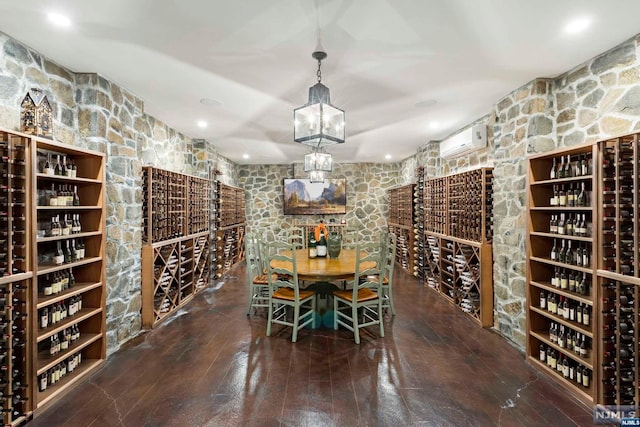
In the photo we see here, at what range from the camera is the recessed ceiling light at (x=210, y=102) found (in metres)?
3.56

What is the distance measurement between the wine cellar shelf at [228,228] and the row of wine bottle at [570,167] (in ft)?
17.1

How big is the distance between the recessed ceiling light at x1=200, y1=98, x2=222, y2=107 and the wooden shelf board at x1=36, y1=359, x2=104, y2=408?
2805 mm

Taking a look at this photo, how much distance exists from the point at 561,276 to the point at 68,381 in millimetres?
4111

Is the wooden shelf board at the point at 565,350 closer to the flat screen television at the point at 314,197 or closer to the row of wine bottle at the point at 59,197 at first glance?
the row of wine bottle at the point at 59,197

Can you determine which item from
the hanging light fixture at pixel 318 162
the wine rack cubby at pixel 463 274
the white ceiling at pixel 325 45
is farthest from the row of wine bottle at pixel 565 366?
the hanging light fixture at pixel 318 162

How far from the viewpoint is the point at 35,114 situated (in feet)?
7.58

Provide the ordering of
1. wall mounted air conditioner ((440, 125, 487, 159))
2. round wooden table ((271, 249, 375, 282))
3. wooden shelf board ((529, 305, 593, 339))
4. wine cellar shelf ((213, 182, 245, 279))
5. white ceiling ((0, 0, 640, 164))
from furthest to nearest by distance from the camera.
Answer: wine cellar shelf ((213, 182, 245, 279)) → wall mounted air conditioner ((440, 125, 487, 159)) → round wooden table ((271, 249, 375, 282)) → wooden shelf board ((529, 305, 593, 339)) → white ceiling ((0, 0, 640, 164))

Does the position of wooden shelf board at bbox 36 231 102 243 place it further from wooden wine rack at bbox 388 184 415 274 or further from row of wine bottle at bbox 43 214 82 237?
wooden wine rack at bbox 388 184 415 274

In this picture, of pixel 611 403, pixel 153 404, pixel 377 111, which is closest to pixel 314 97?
pixel 377 111

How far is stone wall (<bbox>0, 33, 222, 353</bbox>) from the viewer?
233 cm

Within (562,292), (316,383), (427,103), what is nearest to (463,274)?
(562,292)

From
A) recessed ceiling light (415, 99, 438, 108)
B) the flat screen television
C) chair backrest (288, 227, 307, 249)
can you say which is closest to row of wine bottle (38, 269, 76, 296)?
chair backrest (288, 227, 307, 249)

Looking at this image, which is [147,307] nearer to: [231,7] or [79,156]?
[79,156]

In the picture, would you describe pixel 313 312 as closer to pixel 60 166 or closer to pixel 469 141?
pixel 60 166
